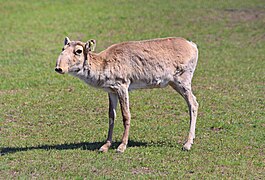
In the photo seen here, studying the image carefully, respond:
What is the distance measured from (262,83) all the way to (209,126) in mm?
4698

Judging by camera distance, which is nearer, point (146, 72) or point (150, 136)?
point (146, 72)

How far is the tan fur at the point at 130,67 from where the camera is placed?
939 centimetres

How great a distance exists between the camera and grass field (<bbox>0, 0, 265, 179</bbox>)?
8.68m

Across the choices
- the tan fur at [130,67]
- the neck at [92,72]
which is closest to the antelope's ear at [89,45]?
the tan fur at [130,67]

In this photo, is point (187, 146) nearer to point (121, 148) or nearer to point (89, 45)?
point (121, 148)

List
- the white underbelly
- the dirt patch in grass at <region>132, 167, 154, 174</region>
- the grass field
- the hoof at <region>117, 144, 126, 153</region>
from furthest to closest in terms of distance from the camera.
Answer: the white underbelly
the hoof at <region>117, 144, 126, 153</region>
the grass field
the dirt patch in grass at <region>132, 167, 154, 174</region>

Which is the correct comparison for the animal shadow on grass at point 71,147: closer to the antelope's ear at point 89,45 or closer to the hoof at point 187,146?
the hoof at point 187,146

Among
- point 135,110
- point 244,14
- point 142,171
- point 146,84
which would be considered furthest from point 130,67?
point 244,14

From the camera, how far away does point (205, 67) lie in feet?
58.2

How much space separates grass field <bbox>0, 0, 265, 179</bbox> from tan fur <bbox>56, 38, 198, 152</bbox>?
28.1 inches

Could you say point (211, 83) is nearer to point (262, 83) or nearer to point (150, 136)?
point (262, 83)

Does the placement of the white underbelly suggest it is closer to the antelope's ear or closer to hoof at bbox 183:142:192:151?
the antelope's ear

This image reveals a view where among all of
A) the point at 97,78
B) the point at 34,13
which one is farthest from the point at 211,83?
the point at 34,13

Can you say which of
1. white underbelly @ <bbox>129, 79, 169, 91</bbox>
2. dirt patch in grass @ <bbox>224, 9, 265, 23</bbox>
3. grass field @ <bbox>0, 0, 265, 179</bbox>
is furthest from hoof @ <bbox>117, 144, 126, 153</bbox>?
dirt patch in grass @ <bbox>224, 9, 265, 23</bbox>
